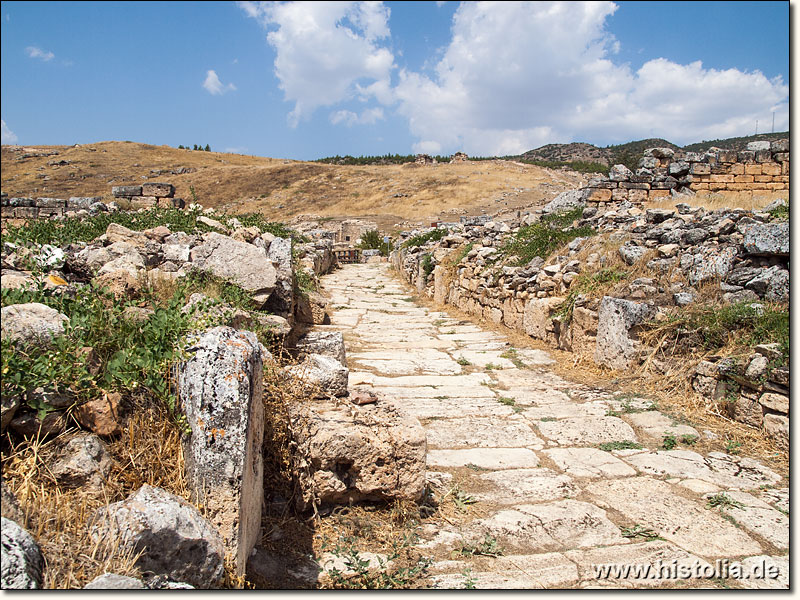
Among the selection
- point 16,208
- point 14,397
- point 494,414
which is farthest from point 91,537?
point 16,208

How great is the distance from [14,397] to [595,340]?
19.0 ft

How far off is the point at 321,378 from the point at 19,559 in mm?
1997

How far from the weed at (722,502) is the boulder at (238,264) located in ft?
12.3

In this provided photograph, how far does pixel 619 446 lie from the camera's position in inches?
161

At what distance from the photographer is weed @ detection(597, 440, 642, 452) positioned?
4.07 m

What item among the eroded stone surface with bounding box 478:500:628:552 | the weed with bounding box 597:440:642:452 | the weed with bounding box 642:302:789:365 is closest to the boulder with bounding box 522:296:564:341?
the weed with bounding box 642:302:789:365

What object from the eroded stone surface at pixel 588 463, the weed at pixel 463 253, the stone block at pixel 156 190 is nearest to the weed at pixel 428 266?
the weed at pixel 463 253

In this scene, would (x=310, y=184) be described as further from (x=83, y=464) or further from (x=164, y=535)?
(x=164, y=535)

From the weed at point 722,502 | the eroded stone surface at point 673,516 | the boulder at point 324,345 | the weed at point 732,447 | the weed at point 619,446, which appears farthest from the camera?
the boulder at point 324,345

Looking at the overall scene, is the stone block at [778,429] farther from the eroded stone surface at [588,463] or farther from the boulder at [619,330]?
the boulder at [619,330]

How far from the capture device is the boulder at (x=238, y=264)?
500 centimetres

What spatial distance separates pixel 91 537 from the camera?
69.6 inches

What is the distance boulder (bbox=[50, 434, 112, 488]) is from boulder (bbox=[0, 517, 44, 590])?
0.38m

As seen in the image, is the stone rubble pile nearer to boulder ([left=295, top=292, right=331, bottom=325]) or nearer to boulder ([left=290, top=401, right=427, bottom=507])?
boulder ([left=290, top=401, right=427, bottom=507])
